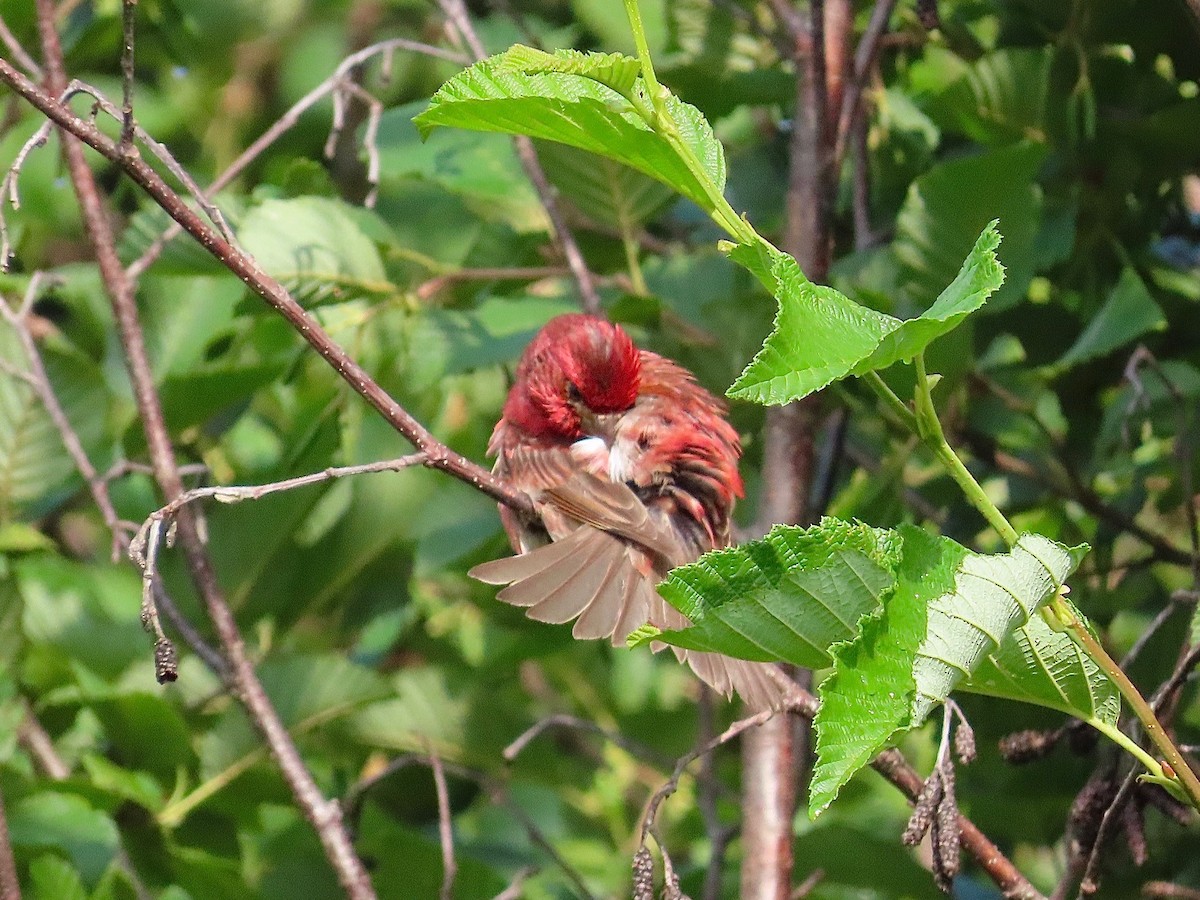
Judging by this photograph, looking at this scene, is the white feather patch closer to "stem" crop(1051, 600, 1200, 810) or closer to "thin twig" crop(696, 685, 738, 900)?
"thin twig" crop(696, 685, 738, 900)

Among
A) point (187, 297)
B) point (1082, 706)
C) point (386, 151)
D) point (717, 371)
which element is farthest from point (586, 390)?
point (1082, 706)

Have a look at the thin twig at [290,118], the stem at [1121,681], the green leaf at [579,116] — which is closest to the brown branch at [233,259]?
the green leaf at [579,116]

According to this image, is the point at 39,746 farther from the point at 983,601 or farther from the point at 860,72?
the point at 983,601

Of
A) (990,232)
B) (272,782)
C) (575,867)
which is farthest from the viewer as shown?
(575,867)

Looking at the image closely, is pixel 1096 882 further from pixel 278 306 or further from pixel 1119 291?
pixel 1119 291

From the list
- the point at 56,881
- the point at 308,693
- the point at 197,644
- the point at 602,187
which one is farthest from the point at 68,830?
the point at 602,187

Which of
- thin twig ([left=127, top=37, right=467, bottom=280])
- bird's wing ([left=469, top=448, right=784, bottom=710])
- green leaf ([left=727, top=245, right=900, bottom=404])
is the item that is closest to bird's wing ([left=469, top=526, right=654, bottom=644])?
bird's wing ([left=469, top=448, right=784, bottom=710])
